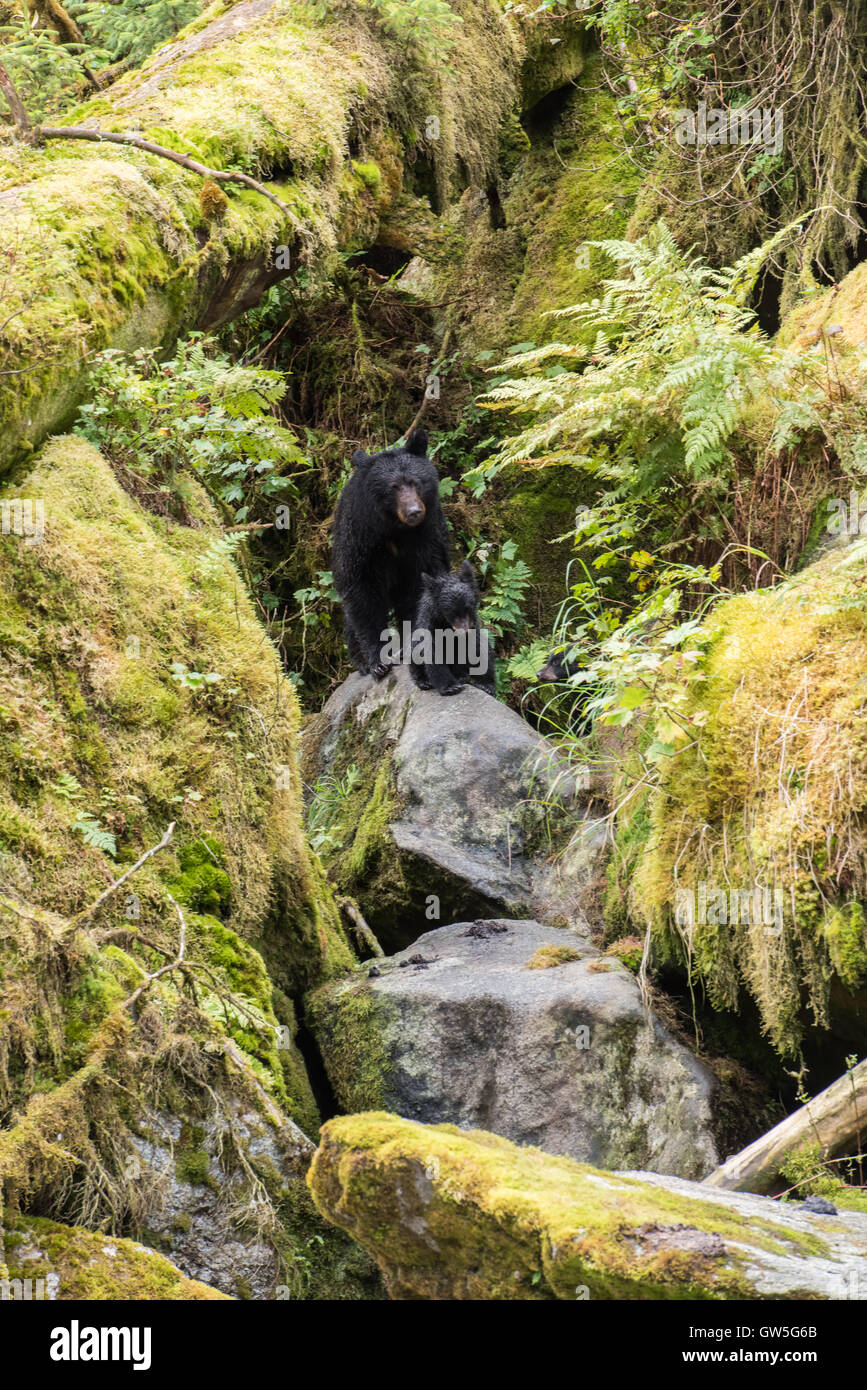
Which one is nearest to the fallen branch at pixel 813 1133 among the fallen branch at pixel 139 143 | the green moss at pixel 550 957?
the green moss at pixel 550 957

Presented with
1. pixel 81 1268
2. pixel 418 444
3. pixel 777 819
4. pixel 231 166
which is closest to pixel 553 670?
pixel 418 444

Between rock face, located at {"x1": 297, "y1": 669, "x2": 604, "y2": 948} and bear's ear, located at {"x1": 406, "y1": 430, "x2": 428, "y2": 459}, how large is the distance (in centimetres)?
204

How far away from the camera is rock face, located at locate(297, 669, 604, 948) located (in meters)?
5.77

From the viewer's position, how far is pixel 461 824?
6086 millimetres

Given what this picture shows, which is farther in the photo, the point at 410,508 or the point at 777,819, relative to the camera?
the point at 410,508

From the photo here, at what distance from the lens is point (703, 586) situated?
5.76 m

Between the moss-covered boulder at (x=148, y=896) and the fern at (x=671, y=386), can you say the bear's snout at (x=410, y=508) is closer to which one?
the fern at (x=671, y=386)

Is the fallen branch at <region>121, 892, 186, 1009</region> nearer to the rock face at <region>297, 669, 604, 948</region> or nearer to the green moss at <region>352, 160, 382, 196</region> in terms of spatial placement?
the rock face at <region>297, 669, 604, 948</region>

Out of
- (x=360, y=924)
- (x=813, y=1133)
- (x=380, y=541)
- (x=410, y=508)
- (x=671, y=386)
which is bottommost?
(x=360, y=924)

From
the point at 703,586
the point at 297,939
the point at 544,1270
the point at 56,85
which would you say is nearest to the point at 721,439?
the point at 703,586

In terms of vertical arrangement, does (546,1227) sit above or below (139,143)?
below

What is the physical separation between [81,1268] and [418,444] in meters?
6.14

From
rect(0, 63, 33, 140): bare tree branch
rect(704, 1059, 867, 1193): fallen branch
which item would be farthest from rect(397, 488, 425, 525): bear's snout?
rect(704, 1059, 867, 1193): fallen branch

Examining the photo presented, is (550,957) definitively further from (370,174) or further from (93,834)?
(370,174)
